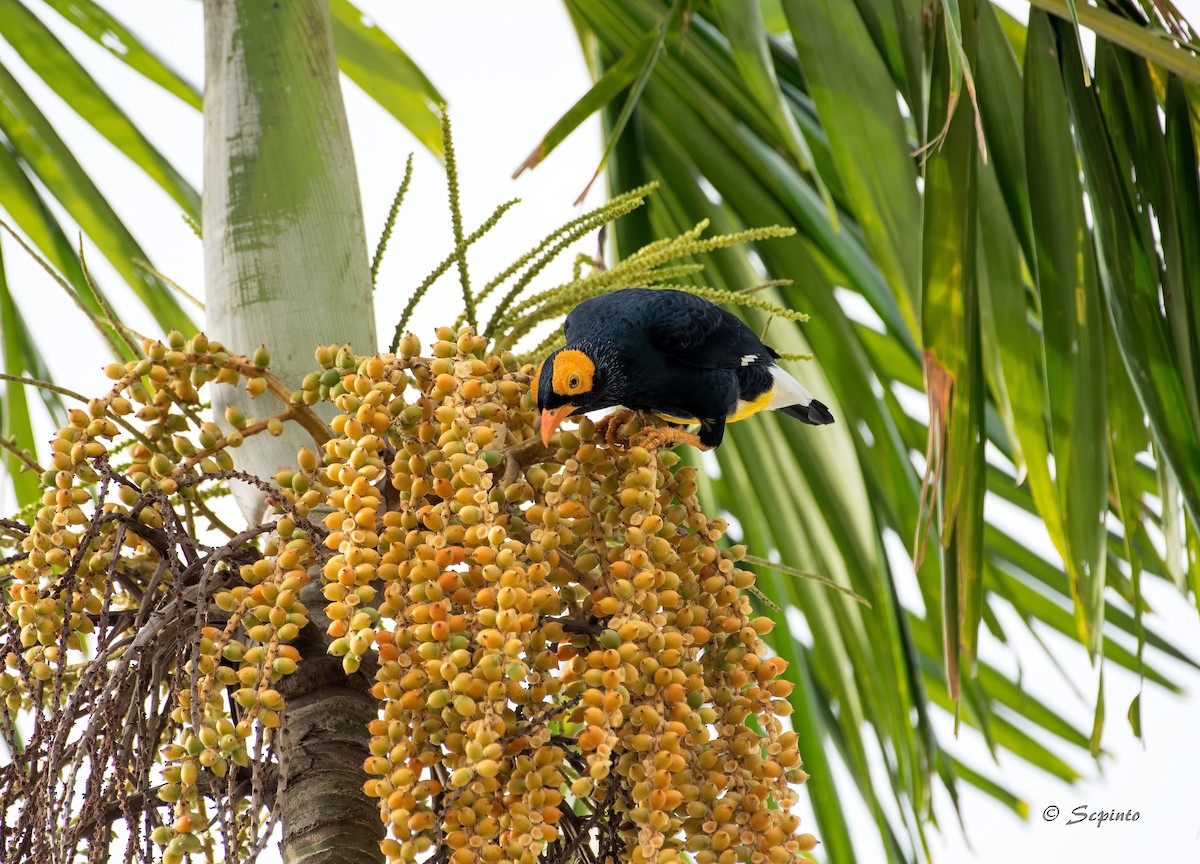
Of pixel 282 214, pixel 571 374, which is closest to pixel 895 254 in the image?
pixel 571 374

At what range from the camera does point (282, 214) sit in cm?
101

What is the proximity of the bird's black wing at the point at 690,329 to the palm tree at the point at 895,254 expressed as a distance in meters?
0.06

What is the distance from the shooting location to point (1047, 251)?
107 centimetres

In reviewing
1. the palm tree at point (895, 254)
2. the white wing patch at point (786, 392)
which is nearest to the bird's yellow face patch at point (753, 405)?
the white wing patch at point (786, 392)

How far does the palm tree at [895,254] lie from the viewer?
0.99 m

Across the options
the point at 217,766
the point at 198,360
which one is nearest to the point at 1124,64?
the point at 198,360

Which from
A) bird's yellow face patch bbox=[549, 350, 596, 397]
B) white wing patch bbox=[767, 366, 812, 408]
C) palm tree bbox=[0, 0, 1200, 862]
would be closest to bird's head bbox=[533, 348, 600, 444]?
bird's yellow face patch bbox=[549, 350, 596, 397]

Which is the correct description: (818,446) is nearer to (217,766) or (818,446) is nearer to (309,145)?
(309,145)

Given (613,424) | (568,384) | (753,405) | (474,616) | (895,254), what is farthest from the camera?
(753,405)

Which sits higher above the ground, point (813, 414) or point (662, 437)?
point (813, 414)

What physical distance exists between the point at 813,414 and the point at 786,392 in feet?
0.20

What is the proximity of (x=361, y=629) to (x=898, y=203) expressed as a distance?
0.65 meters

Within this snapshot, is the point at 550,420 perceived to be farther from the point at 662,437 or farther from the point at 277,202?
the point at 277,202

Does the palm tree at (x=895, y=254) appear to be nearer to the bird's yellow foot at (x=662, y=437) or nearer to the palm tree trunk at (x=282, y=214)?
the palm tree trunk at (x=282, y=214)
